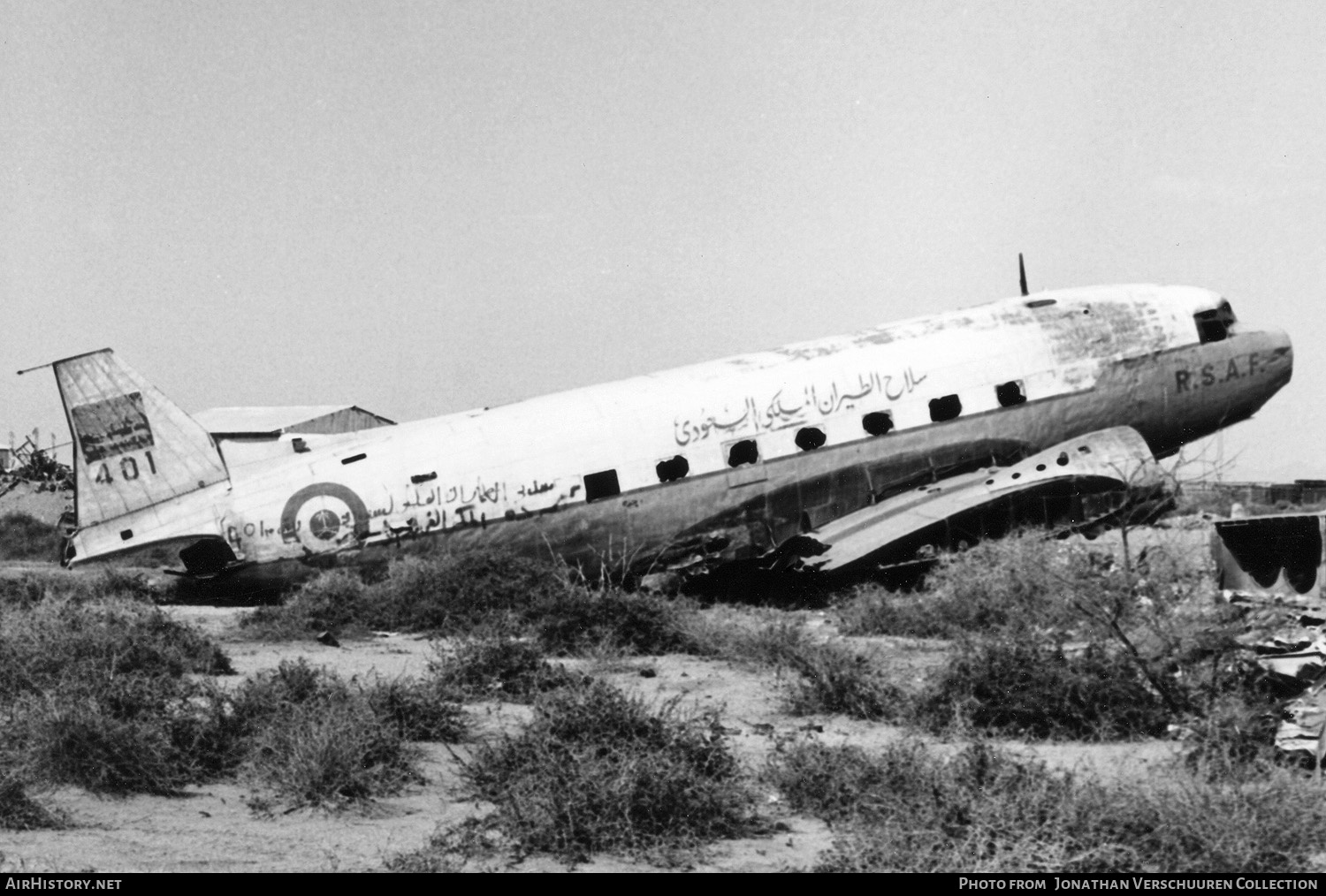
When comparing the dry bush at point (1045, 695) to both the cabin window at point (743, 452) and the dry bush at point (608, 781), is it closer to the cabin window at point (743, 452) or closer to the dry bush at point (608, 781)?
the dry bush at point (608, 781)

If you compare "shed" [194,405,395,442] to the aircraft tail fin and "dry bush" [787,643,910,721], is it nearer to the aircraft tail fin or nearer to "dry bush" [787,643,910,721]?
the aircraft tail fin

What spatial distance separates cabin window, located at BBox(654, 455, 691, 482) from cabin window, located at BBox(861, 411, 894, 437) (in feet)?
10.9

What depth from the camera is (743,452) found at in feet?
61.1

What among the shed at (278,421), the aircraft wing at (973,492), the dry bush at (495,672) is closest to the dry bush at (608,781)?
the dry bush at (495,672)

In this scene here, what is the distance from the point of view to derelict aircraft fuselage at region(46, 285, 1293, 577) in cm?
1820

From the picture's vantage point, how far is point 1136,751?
29.0 feet

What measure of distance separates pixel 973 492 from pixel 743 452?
13.2 feet

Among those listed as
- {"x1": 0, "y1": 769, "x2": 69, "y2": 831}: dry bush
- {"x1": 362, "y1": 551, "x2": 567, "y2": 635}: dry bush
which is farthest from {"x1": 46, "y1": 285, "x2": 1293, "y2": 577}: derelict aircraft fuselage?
{"x1": 0, "y1": 769, "x2": 69, "y2": 831}: dry bush

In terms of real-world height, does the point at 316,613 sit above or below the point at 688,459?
below

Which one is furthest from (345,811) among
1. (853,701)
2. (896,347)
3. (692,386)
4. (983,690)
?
(896,347)

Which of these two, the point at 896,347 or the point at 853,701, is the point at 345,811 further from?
the point at 896,347

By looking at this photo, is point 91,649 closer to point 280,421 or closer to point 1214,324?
point 1214,324

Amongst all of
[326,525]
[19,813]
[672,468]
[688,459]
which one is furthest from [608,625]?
[19,813]
